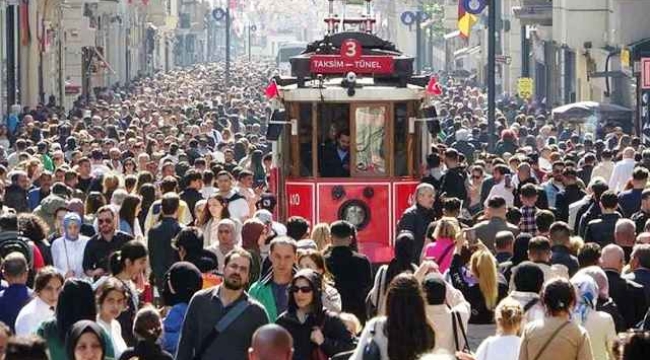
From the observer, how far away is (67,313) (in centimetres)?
1148

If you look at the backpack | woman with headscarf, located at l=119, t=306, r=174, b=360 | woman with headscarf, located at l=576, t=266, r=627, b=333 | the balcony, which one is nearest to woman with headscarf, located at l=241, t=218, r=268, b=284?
the backpack

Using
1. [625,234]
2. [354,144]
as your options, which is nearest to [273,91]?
[354,144]

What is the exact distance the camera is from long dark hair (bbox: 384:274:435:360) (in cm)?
1005

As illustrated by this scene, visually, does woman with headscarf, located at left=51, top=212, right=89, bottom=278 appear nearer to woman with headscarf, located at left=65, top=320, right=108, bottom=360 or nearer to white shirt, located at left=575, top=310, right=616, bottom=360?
white shirt, located at left=575, top=310, right=616, bottom=360

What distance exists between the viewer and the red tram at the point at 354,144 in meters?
22.5

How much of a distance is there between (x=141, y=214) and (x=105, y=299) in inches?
352

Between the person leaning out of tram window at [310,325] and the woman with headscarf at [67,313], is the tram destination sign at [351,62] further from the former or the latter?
the person leaning out of tram window at [310,325]

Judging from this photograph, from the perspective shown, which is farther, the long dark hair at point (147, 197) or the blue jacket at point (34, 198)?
the blue jacket at point (34, 198)

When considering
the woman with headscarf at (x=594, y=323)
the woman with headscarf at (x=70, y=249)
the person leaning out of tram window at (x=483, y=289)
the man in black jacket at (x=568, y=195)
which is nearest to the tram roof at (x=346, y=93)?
the man in black jacket at (x=568, y=195)

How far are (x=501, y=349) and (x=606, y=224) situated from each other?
22.6 feet

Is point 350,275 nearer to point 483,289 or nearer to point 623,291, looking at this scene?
point 483,289

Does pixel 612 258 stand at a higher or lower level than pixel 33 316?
higher

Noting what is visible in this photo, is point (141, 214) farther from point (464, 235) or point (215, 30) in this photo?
point (215, 30)

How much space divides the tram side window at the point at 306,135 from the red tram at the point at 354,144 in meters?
0.01
